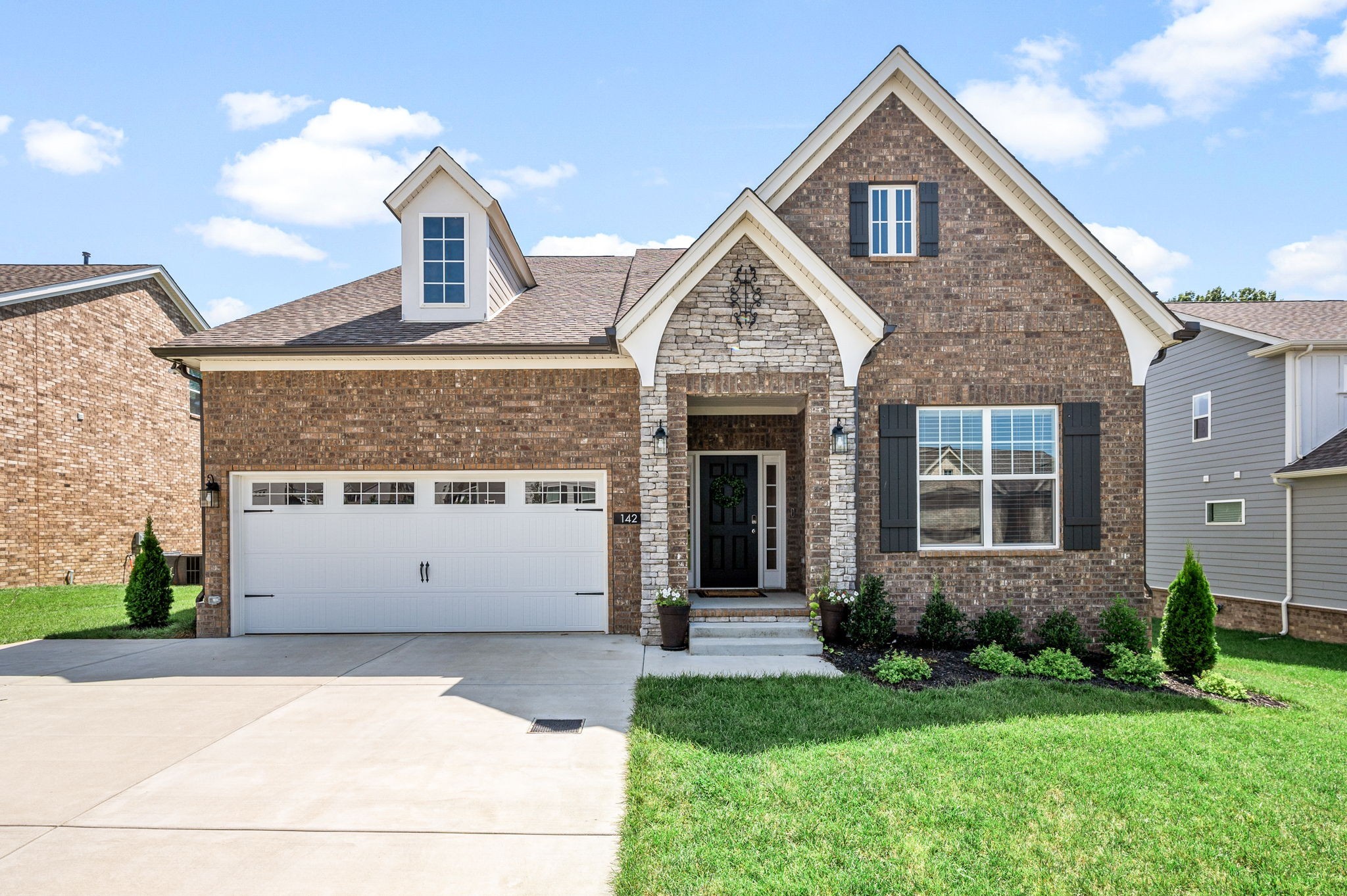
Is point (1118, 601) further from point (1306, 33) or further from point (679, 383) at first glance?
point (1306, 33)

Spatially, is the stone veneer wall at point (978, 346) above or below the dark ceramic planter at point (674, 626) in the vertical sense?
above

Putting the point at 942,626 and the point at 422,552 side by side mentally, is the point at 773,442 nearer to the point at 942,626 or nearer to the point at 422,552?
the point at 942,626

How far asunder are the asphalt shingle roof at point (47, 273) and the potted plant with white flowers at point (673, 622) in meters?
14.9

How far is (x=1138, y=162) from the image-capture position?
12.5 metres

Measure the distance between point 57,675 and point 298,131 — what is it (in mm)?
8865

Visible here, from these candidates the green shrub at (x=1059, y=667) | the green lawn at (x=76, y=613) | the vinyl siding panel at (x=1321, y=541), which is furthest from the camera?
the vinyl siding panel at (x=1321, y=541)

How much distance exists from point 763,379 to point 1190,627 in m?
5.61

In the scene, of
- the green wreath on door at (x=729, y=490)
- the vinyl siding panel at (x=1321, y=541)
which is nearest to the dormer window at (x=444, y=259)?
the green wreath on door at (x=729, y=490)

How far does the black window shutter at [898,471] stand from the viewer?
32.5 ft

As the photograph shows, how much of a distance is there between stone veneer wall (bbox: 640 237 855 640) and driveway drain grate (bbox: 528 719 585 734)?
3222 mm

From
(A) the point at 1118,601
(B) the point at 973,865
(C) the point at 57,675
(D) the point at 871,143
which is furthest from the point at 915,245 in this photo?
(C) the point at 57,675

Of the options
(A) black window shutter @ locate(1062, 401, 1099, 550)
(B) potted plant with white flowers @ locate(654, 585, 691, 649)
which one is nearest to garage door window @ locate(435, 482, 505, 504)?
(B) potted plant with white flowers @ locate(654, 585, 691, 649)

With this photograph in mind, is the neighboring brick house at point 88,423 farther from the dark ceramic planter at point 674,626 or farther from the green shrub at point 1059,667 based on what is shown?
the green shrub at point 1059,667

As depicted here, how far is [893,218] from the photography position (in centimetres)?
1038
